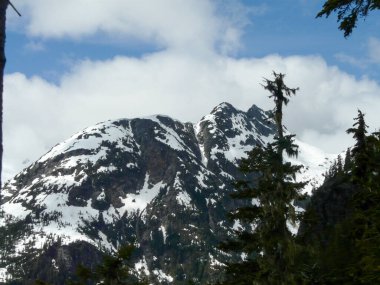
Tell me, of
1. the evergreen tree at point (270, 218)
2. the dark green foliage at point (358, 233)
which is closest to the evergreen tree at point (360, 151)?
the dark green foliage at point (358, 233)

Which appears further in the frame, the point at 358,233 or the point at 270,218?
the point at 358,233

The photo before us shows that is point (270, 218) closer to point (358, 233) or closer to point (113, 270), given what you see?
point (358, 233)

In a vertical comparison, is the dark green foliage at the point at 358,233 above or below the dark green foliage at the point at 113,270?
above

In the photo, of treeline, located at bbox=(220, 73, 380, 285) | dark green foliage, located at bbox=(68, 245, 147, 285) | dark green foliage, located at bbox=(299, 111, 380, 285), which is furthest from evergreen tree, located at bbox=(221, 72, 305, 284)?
dark green foliage, located at bbox=(68, 245, 147, 285)

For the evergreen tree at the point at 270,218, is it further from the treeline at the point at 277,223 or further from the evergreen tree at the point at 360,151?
the evergreen tree at the point at 360,151

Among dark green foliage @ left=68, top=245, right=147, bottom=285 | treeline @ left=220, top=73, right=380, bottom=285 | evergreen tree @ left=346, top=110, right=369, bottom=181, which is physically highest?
evergreen tree @ left=346, top=110, right=369, bottom=181

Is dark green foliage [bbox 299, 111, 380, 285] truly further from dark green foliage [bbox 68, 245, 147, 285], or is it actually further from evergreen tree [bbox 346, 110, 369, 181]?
dark green foliage [bbox 68, 245, 147, 285]

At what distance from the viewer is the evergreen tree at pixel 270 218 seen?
1817 cm

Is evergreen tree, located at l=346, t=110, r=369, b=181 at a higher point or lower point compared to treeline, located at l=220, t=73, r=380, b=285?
higher

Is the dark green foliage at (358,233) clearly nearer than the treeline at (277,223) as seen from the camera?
Yes

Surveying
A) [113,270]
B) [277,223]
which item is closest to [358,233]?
[277,223]

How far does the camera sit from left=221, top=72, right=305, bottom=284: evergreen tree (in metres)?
18.2

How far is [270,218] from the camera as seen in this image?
18703 mm

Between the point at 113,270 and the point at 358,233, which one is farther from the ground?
the point at 358,233
